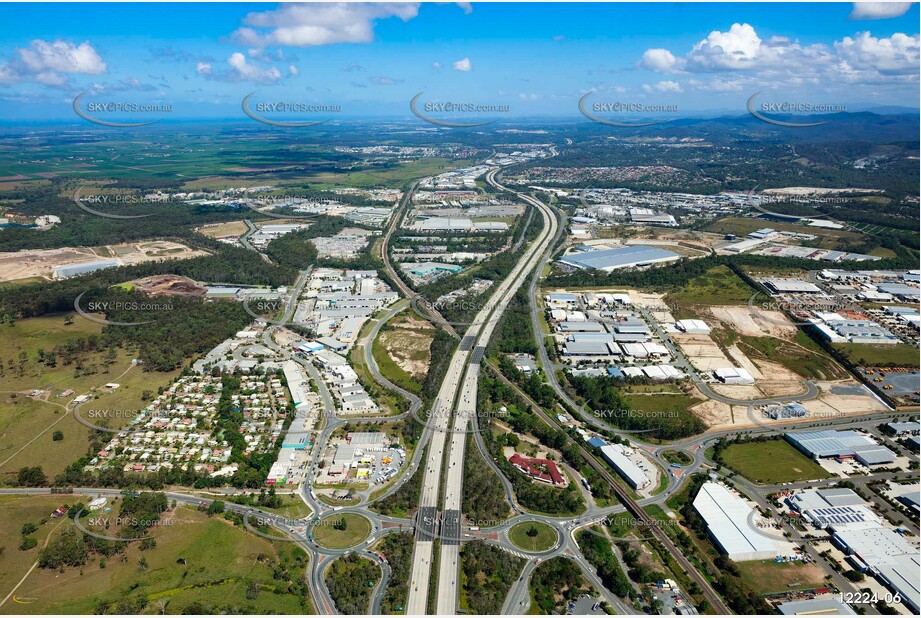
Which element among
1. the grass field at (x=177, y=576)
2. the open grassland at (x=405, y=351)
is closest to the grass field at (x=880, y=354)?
the open grassland at (x=405, y=351)

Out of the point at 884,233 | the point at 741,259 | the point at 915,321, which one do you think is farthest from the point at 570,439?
the point at 884,233

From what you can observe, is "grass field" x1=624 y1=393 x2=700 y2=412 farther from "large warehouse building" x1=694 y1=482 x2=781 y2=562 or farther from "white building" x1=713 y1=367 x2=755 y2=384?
"large warehouse building" x1=694 y1=482 x2=781 y2=562

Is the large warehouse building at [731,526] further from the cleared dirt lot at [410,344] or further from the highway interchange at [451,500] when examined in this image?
the cleared dirt lot at [410,344]

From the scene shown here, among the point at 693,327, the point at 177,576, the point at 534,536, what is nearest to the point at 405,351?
the point at 534,536

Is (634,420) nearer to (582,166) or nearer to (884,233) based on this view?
(884,233)

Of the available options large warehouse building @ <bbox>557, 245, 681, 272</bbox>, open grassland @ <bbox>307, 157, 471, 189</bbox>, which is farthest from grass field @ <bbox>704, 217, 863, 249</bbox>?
open grassland @ <bbox>307, 157, 471, 189</bbox>
